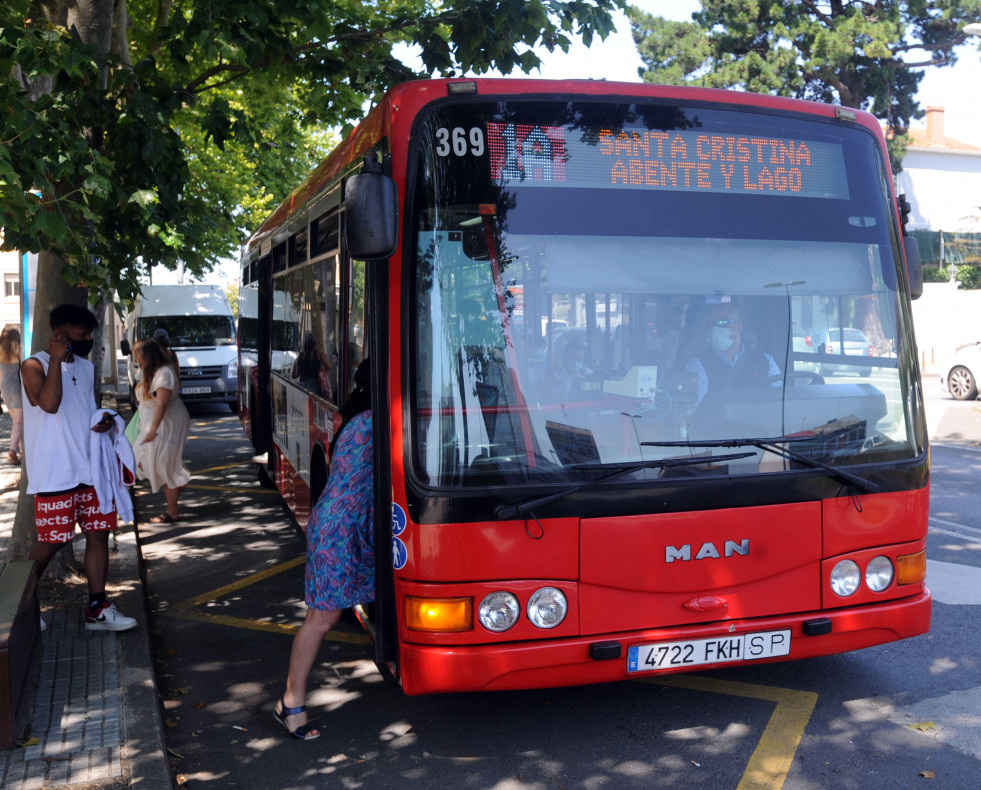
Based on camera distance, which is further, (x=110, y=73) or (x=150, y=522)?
(x=150, y=522)

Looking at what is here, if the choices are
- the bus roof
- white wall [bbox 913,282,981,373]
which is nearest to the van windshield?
the bus roof

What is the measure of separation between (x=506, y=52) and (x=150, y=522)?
543 centimetres

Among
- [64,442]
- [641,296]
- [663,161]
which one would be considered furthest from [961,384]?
[64,442]

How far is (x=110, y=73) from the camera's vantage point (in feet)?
24.5

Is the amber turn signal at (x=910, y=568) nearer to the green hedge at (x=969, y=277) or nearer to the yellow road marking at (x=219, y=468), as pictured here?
the yellow road marking at (x=219, y=468)

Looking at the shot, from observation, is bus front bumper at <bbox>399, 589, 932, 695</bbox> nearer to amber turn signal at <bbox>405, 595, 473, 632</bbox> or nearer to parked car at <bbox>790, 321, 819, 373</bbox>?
amber turn signal at <bbox>405, 595, 473, 632</bbox>

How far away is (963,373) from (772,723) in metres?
17.9

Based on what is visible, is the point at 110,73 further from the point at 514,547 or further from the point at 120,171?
the point at 514,547

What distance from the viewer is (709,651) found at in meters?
4.34

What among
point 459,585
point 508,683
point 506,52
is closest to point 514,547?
point 459,585

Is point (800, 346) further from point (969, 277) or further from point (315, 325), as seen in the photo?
point (969, 277)

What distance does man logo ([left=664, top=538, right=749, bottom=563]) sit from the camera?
14.0 feet

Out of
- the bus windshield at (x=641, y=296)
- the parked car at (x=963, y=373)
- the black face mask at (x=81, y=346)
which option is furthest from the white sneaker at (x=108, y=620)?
the parked car at (x=963, y=373)

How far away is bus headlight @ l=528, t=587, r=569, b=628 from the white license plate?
34cm
